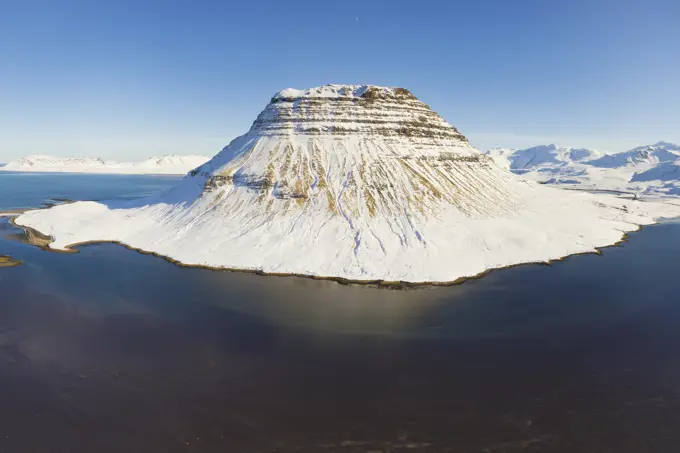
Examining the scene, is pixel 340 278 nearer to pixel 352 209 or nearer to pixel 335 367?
pixel 335 367

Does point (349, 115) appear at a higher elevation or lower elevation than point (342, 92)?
lower

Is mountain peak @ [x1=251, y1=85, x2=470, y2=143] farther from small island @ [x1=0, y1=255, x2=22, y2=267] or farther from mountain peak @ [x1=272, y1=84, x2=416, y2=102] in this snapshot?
small island @ [x1=0, y1=255, x2=22, y2=267]

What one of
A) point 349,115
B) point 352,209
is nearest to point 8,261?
point 352,209

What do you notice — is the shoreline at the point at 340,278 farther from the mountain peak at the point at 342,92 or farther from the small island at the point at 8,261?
the mountain peak at the point at 342,92

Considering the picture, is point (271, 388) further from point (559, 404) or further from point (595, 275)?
point (595, 275)

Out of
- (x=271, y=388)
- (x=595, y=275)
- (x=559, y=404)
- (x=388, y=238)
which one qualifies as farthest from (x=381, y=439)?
(x=595, y=275)

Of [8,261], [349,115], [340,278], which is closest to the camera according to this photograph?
[340,278]

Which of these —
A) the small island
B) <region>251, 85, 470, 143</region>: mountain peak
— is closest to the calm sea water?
the small island
